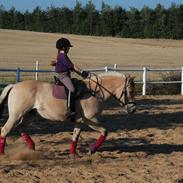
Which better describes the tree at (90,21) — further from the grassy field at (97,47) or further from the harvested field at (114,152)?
the harvested field at (114,152)

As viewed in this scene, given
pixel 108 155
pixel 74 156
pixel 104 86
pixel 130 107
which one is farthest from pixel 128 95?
pixel 74 156

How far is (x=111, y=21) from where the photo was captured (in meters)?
80.6

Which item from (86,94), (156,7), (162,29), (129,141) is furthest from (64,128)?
(156,7)

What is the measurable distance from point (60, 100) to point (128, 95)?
46.7 inches

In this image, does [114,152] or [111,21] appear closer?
[114,152]

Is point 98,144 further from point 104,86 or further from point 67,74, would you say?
point 67,74

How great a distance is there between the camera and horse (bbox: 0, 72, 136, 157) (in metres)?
8.73

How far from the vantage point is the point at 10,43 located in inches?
2584

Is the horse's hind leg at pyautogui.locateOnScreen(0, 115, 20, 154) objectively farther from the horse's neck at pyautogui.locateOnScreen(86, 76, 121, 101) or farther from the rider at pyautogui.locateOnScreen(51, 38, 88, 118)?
the horse's neck at pyautogui.locateOnScreen(86, 76, 121, 101)

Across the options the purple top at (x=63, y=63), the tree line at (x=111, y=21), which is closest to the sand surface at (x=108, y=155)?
the purple top at (x=63, y=63)

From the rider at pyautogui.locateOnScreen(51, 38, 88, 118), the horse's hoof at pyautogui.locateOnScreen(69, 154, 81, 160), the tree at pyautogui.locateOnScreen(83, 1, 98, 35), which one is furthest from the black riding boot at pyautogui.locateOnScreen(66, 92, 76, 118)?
the tree at pyautogui.locateOnScreen(83, 1, 98, 35)

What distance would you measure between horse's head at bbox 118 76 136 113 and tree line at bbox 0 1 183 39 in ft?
230

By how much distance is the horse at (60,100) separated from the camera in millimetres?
8734

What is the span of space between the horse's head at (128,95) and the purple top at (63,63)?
3.27ft
